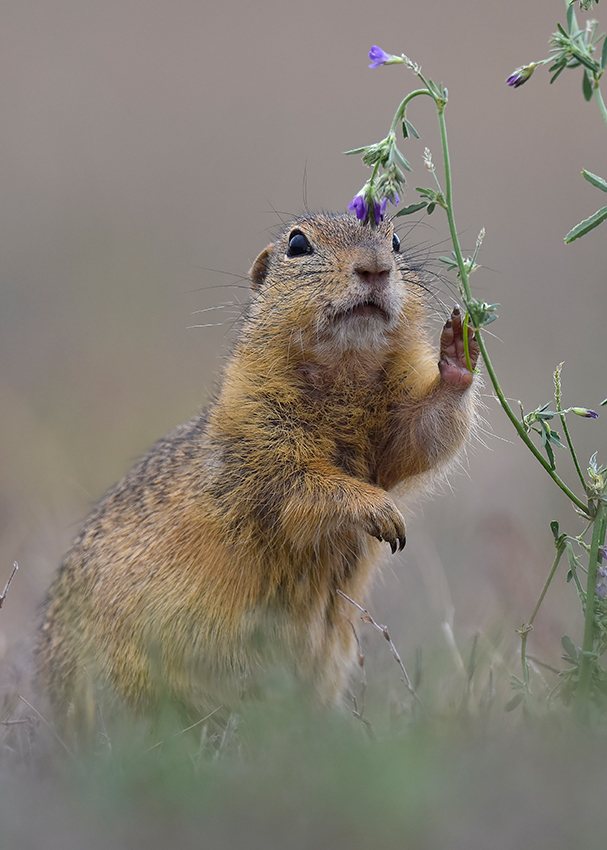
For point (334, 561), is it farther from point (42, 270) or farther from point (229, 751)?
point (42, 270)

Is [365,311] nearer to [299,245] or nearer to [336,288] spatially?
[336,288]

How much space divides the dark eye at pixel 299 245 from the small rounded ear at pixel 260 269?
478 millimetres

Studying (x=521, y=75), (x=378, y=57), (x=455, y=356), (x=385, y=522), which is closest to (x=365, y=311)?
(x=455, y=356)

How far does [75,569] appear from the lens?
5785 mm

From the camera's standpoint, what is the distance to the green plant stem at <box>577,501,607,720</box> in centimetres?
370

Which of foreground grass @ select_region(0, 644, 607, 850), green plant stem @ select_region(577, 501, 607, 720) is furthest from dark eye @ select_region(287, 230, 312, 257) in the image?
foreground grass @ select_region(0, 644, 607, 850)

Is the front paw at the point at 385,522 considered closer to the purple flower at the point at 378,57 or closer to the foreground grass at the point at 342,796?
the foreground grass at the point at 342,796

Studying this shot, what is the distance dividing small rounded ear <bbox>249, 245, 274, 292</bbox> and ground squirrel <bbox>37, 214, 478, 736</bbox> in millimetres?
300

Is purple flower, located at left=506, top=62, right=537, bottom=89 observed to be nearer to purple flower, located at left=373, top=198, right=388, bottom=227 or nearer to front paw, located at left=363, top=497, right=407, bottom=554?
purple flower, located at left=373, top=198, right=388, bottom=227

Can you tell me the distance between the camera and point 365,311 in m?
4.70

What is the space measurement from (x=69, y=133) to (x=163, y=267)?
20.0 feet

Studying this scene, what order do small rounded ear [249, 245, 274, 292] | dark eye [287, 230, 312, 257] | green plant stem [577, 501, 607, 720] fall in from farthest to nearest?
small rounded ear [249, 245, 274, 292] < dark eye [287, 230, 312, 257] < green plant stem [577, 501, 607, 720]

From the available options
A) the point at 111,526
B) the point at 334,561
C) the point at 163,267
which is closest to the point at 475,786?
the point at 334,561

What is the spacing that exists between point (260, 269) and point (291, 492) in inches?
63.2
